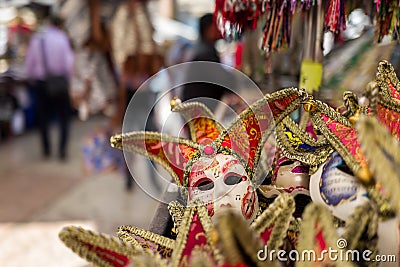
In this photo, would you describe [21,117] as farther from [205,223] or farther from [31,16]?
[205,223]

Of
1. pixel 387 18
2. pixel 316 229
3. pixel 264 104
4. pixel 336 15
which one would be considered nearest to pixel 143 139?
pixel 264 104

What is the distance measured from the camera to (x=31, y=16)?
5.61 m

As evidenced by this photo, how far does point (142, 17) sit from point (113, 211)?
61.0 inches

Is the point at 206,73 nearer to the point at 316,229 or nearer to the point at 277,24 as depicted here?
the point at 277,24

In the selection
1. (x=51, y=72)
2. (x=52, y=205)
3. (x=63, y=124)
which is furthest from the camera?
(x=63, y=124)

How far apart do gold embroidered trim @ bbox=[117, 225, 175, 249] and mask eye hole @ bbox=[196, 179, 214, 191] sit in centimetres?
13

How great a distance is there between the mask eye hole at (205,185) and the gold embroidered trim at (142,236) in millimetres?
134

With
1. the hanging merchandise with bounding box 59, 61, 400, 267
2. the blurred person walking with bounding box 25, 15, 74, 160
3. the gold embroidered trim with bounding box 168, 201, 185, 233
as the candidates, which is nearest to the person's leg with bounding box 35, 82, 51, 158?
the blurred person walking with bounding box 25, 15, 74, 160

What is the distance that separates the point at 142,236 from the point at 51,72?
11.0ft

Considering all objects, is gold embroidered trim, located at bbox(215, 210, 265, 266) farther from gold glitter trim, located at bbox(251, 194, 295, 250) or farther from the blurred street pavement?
the blurred street pavement

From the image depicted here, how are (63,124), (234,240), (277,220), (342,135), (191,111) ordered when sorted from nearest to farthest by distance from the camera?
(234,240)
(277,220)
(342,135)
(191,111)
(63,124)

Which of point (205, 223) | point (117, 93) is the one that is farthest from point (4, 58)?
point (205, 223)

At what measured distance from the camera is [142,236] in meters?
0.89

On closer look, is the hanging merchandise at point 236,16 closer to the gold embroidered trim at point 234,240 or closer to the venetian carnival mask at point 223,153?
the venetian carnival mask at point 223,153
